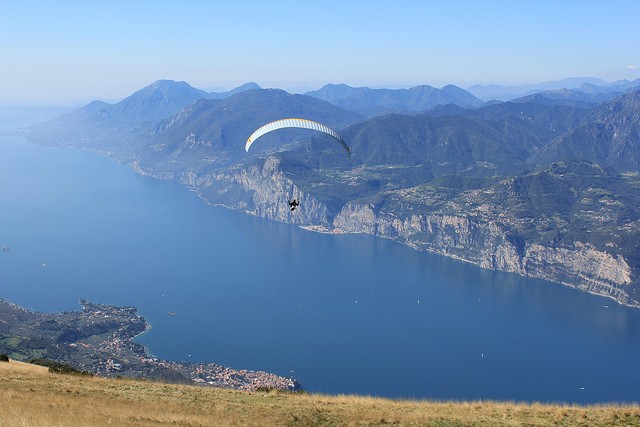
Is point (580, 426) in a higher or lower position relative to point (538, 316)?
higher

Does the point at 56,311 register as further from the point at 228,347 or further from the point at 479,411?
the point at 479,411

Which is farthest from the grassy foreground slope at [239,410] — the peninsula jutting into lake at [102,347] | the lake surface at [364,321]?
the lake surface at [364,321]

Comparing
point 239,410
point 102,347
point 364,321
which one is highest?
point 239,410

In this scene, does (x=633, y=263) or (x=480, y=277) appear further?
(x=480, y=277)

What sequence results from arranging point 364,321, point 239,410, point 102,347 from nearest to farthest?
point 239,410 → point 102,347 → point 364,321

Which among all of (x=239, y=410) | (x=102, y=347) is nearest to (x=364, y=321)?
(x=102, y=347)

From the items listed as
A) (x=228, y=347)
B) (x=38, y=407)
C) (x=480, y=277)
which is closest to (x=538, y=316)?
(x=480, y=277)

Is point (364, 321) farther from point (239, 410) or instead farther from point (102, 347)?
point (239, 410)

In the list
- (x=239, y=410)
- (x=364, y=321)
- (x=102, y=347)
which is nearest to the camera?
(x=239, y=410)

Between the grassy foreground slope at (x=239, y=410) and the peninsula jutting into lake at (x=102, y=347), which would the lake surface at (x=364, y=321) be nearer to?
the peninsula jutting into lake at (x=102, y=347)
